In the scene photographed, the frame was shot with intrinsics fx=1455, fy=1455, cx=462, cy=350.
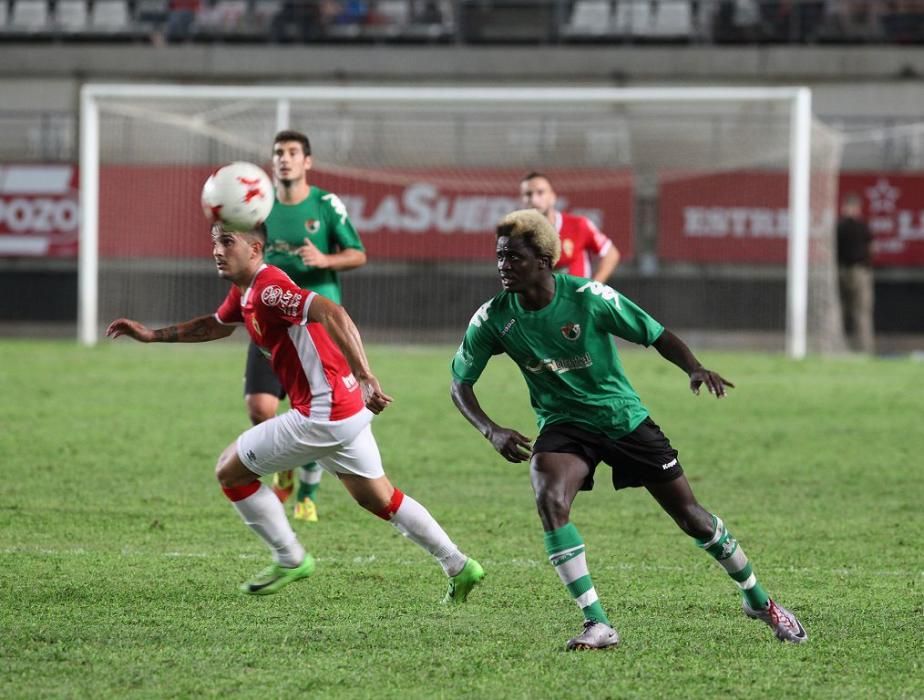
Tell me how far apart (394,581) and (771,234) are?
1665cm

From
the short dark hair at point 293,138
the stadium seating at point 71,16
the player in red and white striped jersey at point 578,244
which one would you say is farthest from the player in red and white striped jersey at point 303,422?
the stadium seating at point 71,16

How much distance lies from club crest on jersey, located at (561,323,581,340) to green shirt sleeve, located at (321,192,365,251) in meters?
3.61

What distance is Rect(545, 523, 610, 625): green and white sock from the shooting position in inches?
223

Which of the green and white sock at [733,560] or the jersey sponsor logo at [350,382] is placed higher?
the jersey sponsor logo at [350,382]

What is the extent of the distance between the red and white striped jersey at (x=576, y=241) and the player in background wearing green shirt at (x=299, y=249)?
2.68m

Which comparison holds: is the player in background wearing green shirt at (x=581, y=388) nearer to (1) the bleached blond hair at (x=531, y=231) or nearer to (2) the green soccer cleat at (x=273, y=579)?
(1) the bleached blond hair at (x=531, y=231)

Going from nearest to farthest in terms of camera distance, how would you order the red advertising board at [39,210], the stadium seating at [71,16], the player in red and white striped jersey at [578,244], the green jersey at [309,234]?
the green jersey at [309,234] < the player in red and white striped jersey at [578,244] < the red advertising board at [39,210] < the stadium seating at [71,16]

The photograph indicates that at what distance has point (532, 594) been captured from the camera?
6734 millimetres

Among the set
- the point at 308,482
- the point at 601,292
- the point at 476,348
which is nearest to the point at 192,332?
the point at 476,348

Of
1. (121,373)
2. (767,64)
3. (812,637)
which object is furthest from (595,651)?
(767,64)

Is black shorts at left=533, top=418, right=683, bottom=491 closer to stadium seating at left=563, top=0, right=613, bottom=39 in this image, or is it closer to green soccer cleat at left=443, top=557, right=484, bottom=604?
green soccer cleat at left=443, top=557, right=484, bottom=604

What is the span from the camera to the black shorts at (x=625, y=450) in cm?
582

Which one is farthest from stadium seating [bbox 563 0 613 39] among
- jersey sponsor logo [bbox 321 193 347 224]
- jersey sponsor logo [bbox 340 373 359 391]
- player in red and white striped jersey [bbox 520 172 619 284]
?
jersey sponsor logo [bbox 340 373 359 391]

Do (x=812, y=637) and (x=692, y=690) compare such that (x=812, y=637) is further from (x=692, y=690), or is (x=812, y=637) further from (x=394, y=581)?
(x=394, y=581)
